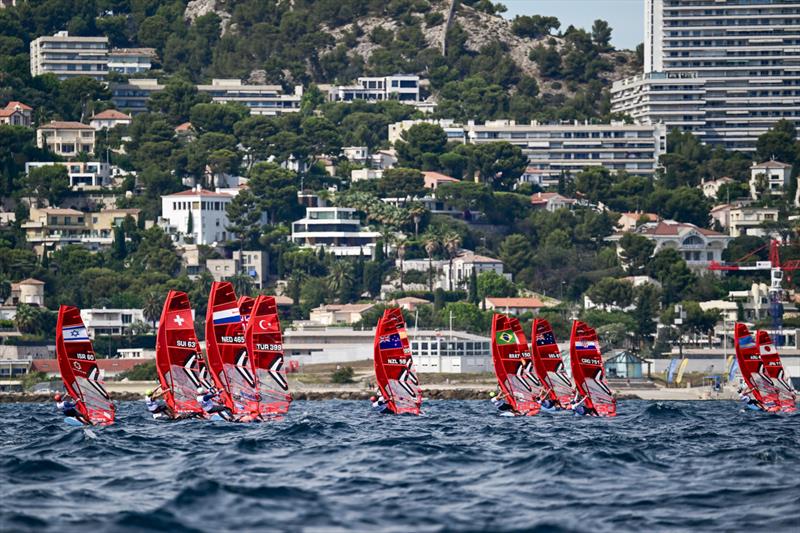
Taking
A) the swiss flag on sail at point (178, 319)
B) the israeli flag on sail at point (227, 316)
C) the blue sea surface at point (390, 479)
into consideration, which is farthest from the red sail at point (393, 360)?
the swiss flag on sail at point (178, 319)

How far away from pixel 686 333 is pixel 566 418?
101m

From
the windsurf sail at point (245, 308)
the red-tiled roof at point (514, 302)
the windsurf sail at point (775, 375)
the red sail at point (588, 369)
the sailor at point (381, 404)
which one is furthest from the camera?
the red-tiled roof at point (514, 302)

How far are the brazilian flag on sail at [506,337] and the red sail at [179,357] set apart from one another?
20.2 m

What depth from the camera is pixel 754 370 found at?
85.3 m

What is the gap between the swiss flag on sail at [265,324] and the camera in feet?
217

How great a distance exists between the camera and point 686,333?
175 m

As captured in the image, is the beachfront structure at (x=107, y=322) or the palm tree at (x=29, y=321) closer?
the palm tree at (x=29, y=321)

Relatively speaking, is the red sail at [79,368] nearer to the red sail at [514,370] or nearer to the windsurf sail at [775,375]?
the red sail at [514,370]

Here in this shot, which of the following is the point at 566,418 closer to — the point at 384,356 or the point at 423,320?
the point at 384,356

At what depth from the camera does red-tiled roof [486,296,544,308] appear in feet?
608

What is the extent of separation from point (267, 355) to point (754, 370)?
30.1 metres

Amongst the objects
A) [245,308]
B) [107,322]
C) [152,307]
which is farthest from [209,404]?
[107,322]

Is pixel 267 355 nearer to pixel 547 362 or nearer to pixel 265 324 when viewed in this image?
pixel 265 324

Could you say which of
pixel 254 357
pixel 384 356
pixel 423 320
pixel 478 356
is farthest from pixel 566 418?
pixel 423 320
